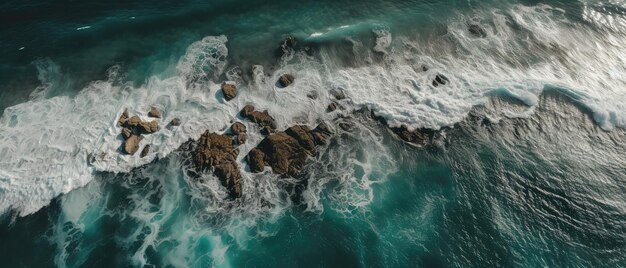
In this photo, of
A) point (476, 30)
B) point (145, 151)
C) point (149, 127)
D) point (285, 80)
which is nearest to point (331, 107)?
point (285, 80)

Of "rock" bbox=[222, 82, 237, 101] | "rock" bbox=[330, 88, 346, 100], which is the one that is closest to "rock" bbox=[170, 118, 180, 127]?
"rock" bbox=[222, 82, 237, 101]

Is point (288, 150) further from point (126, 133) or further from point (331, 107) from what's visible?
point (126, 133)

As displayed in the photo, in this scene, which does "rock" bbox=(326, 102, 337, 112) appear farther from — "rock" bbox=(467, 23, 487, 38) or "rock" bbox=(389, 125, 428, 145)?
"rock" bbox=(467, 23, 487, 38)

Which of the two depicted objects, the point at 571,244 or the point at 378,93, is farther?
the point at 378,93

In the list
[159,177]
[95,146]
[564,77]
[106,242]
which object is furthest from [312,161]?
[564,77]

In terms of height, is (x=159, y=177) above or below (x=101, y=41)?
below

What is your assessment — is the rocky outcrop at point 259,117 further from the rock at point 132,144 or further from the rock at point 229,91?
the rock at point 132,144

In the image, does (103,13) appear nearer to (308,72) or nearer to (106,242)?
(308,72)
